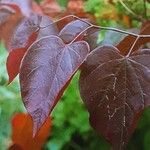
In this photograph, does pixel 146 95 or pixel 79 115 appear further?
pixel 79 115

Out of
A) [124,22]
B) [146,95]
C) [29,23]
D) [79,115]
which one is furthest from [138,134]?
[146,95]

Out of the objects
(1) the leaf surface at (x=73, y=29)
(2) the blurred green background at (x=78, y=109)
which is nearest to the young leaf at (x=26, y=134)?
(2) the blurred green background at (x=78, y=109)

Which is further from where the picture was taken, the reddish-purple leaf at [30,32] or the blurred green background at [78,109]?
the blurred green background at [78,109]

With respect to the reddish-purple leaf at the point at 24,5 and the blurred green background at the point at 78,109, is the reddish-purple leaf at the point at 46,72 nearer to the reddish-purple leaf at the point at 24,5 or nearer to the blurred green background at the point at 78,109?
the blurred green background at the point at 78,109

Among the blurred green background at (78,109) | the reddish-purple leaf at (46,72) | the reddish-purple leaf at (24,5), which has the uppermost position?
the reddish-purple leaf at (46,72)

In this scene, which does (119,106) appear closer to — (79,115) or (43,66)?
(43,66)

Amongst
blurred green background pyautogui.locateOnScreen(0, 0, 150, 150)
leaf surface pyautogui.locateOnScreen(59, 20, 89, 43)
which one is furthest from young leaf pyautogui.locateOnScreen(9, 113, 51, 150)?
leaf surface pyautogui.locateOnScreen(59, 20, 89, 43)

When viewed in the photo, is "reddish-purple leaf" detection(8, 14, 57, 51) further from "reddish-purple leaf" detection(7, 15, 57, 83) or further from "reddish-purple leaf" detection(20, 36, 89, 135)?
"reddish-purple leaf" detection(20, 36, 89, 135)
